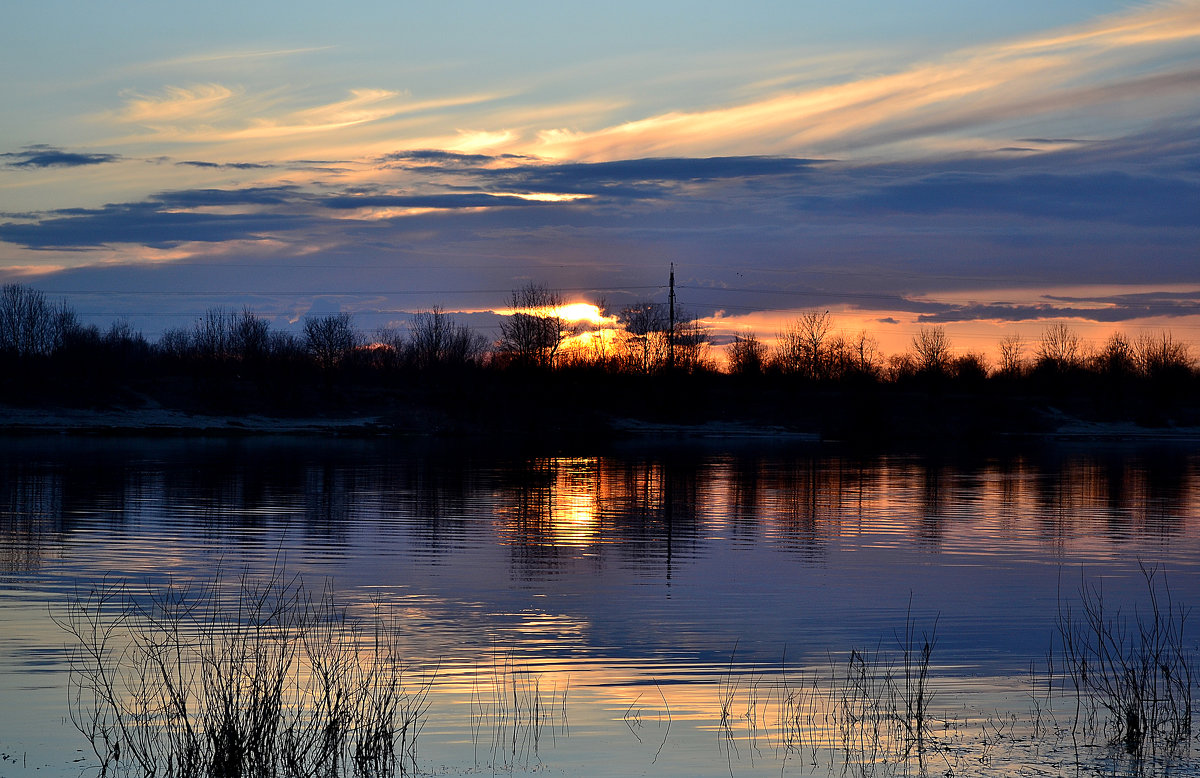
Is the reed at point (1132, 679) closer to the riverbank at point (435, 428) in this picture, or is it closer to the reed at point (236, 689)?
the reed at point (236, 689)

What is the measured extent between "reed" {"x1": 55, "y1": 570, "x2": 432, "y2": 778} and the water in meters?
0.32

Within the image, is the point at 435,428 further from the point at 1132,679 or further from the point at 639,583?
the point at 1132,679

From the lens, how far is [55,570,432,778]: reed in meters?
9.23

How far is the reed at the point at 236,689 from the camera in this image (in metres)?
9.23

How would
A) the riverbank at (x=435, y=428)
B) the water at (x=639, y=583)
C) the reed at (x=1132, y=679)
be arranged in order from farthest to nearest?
the riverbank at (x=435, y=428) < the water at (x=639, y=583) < the reed at (x=1132, y=679)

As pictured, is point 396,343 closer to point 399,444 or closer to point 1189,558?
point 399,444

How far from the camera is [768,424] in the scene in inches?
4055

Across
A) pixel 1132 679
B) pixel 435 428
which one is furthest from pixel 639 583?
pixel 435 428

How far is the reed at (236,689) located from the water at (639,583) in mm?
318

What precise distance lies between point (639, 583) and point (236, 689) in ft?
32.8

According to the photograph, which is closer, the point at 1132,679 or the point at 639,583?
the point at 1132,679

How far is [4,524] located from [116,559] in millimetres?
6518

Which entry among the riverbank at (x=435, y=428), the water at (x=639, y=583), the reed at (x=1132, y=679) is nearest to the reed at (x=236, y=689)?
the water at (x=639, y=583)

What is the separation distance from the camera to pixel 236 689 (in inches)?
419
